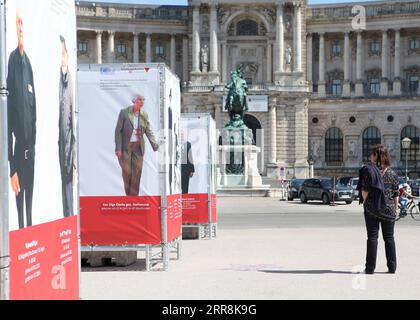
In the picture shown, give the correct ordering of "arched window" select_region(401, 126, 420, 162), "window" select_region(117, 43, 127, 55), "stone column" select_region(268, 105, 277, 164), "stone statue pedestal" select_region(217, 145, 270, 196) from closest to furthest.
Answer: "stone statue pedestal" select_region(217, 145, 270, 196), "stone column" select_region(268, 105, 277, 164), "arched window" select_region(401, 126, 420, 162), "window" select_region(117, 43, 127, 55)

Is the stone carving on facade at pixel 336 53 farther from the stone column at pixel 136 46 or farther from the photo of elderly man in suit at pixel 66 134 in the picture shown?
the photo of elderly man in suit at pixel 66 134

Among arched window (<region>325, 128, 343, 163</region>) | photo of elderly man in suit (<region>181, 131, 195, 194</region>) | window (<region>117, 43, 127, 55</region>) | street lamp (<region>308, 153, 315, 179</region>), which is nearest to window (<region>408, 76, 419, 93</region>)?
arched window (<region>325, 128, 343, 163</region>)

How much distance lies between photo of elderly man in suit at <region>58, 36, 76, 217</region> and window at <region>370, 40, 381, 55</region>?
88115 mm

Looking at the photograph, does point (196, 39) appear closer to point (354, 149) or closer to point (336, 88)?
point (336, 88)

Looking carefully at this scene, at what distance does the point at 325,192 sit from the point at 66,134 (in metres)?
39.3

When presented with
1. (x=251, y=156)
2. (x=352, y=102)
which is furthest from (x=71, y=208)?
(x=352, y=102)

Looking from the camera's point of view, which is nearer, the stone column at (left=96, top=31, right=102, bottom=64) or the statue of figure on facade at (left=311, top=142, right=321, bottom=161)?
the statue of figure on facade at (left=311, top=142, right=321, bottom=161)

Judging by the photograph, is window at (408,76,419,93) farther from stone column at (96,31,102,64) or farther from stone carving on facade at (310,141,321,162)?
stone column at (96,31,102,64)

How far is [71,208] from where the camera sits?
8.23 meters

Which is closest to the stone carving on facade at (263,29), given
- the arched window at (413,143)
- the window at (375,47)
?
the window at (375,47)

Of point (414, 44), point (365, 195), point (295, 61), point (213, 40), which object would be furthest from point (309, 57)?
point (365, 195)

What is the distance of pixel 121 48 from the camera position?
94.4 metres

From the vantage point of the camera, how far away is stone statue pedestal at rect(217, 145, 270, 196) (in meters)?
55.2
